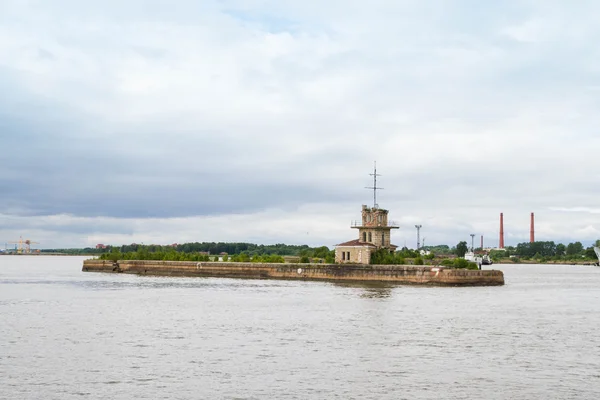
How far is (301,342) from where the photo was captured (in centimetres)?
4266

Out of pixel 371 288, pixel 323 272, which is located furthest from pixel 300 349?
pixel 323 272

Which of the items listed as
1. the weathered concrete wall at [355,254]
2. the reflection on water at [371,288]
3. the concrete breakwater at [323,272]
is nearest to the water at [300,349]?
the reflection on water at [371,288]

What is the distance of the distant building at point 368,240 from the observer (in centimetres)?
10731

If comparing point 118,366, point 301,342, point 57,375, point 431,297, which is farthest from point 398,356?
point 431,297

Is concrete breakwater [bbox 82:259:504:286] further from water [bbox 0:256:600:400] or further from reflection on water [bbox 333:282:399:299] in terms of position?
water [bbox 0:256:600:400]

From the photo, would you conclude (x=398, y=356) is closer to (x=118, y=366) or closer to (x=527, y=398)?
(x=527, y=398)

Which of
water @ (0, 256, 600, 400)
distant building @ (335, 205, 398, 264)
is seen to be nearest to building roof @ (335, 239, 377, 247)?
distant building @ (335, 205, 398, 264)

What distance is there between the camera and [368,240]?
112 m

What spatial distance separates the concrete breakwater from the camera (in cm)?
9512

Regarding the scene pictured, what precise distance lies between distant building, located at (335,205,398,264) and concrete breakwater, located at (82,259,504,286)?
2.85 m

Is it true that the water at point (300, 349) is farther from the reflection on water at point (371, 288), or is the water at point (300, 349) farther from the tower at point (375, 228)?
the tower at point (375, 228)

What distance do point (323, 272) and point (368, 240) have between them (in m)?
8.57

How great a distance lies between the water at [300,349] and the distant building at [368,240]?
36.5 m

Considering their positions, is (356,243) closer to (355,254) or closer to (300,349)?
(355,254)
